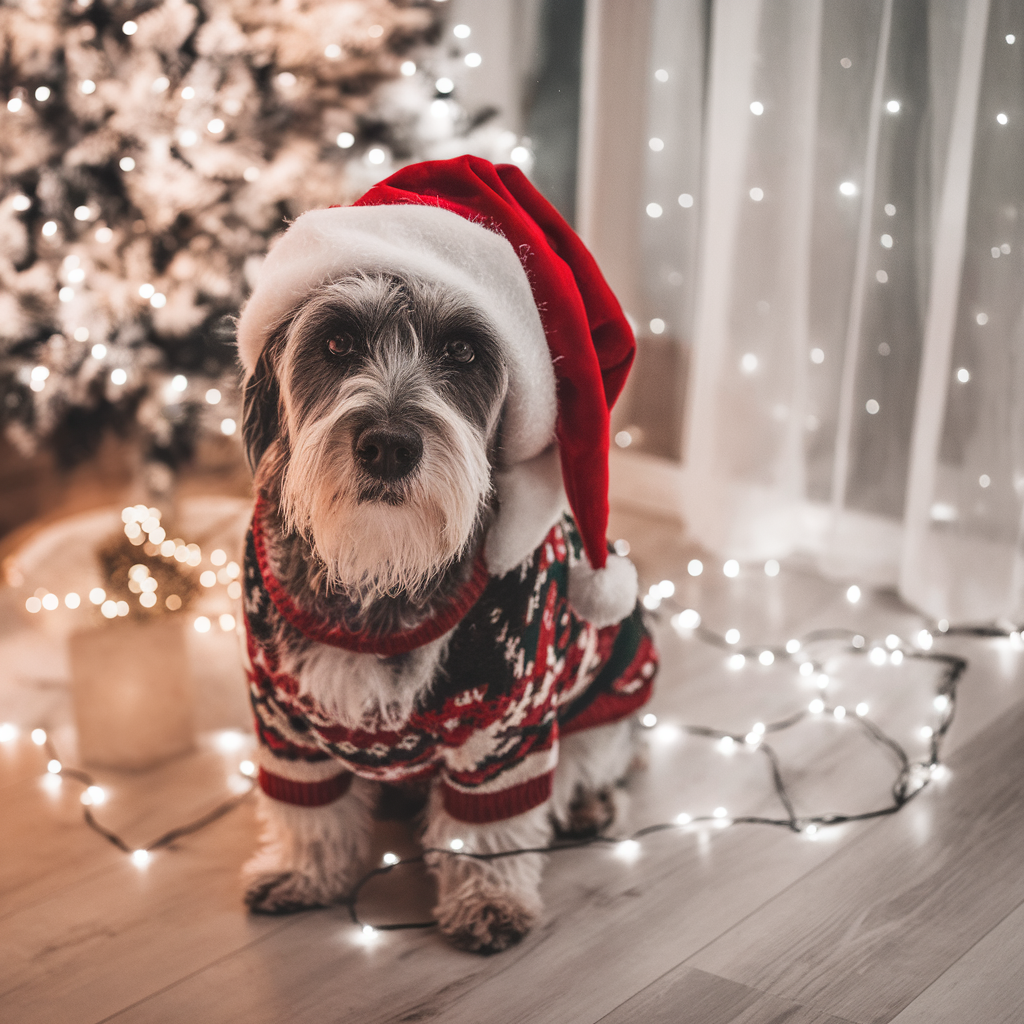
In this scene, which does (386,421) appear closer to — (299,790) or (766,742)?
(299,790)

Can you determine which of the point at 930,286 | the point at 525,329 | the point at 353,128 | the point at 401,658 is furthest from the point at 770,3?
the point at 401,658

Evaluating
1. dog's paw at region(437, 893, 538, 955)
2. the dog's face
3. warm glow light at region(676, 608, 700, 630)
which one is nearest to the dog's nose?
the dog's face

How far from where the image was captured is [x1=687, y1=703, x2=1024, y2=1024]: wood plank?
→ 1.43 meters

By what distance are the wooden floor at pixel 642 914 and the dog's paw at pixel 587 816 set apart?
0.04m

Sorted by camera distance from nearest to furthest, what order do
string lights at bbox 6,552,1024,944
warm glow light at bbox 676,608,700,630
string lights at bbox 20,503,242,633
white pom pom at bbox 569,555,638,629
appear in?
white pom pom at bbox 569,555,638,629, string lights at bbox 6,552,1024,944, string lights at bbox 20,503,242,633, warm glow light at bbox 676,608,700,630

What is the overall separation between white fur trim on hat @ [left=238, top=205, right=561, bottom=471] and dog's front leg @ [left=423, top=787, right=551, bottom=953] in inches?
22.9

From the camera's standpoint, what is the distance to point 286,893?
1595 mm

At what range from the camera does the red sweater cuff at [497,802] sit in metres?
1.53

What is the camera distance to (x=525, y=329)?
1339mm

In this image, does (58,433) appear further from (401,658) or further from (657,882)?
(657,882)

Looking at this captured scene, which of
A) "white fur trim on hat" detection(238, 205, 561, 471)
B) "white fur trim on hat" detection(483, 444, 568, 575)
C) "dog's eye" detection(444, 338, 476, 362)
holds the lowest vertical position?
"white fur trim on hat" detection(483, 444, 568, 575)

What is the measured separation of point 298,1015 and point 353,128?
70.2 inches

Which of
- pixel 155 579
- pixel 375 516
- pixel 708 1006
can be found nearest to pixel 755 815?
pixel 708 1006

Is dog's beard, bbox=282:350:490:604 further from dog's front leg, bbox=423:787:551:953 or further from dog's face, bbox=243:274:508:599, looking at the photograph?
dog's front leg, bbox=423:787:551:953
